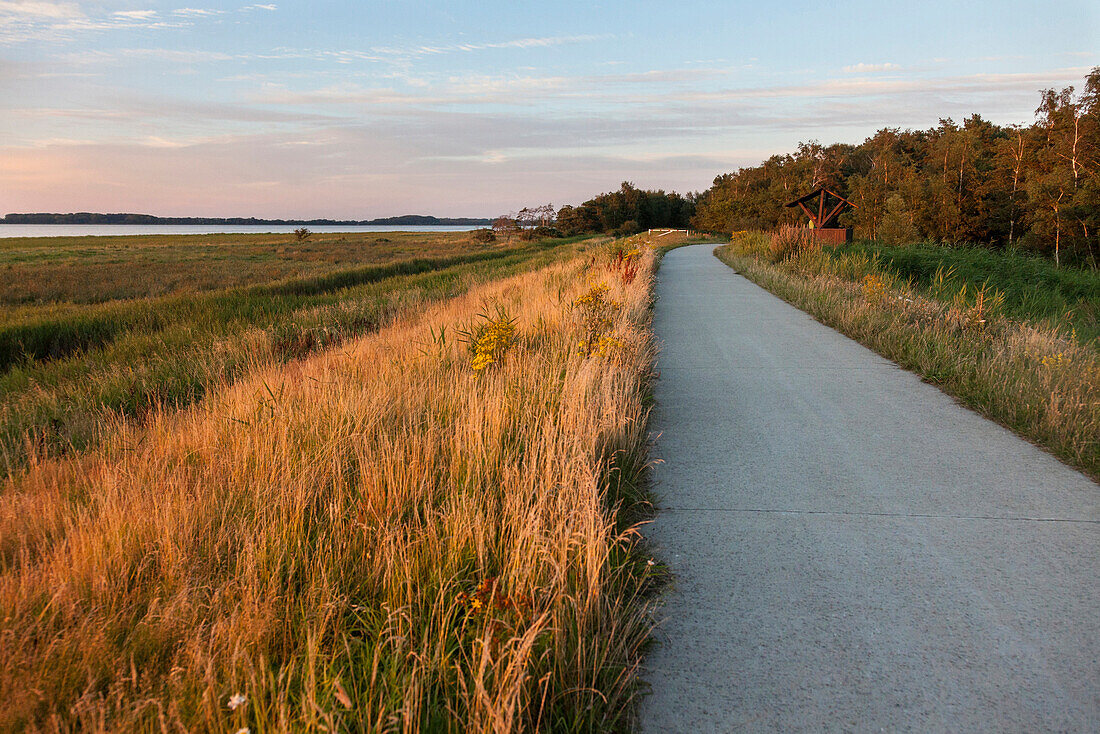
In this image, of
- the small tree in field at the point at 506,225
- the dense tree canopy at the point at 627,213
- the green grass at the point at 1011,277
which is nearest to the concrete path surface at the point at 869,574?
the green grass at the point at 1011,277

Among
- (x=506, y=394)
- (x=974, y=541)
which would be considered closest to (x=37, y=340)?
(x=506, y=394)

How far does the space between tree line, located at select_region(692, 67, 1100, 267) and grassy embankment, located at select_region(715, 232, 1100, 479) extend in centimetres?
1934

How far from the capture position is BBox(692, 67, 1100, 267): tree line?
39.4 m

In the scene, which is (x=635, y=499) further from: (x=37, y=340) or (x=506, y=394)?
(x=37, y=340)

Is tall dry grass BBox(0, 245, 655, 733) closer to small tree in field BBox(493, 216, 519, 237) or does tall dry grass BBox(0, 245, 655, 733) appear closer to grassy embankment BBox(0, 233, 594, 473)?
grassy embankment BBox(0, 233, 594, 473)

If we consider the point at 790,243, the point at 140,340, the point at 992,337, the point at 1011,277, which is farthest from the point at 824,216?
the point at 140,340

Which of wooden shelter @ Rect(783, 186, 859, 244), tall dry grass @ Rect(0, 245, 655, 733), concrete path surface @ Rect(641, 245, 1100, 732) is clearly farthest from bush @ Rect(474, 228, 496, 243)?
tall dry grass @ Rect(0, 245, 655, 733)

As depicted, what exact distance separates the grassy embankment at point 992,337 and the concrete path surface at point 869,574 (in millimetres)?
316

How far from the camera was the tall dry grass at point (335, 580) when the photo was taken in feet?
6.65

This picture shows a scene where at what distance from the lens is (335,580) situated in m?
2.74

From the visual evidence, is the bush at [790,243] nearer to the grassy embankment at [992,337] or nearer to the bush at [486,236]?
the grassy embankment at [992,337]

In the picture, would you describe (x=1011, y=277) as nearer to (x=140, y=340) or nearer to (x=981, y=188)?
(x=140, y=340)

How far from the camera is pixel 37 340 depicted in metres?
13.5

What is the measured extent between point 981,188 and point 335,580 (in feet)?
205
